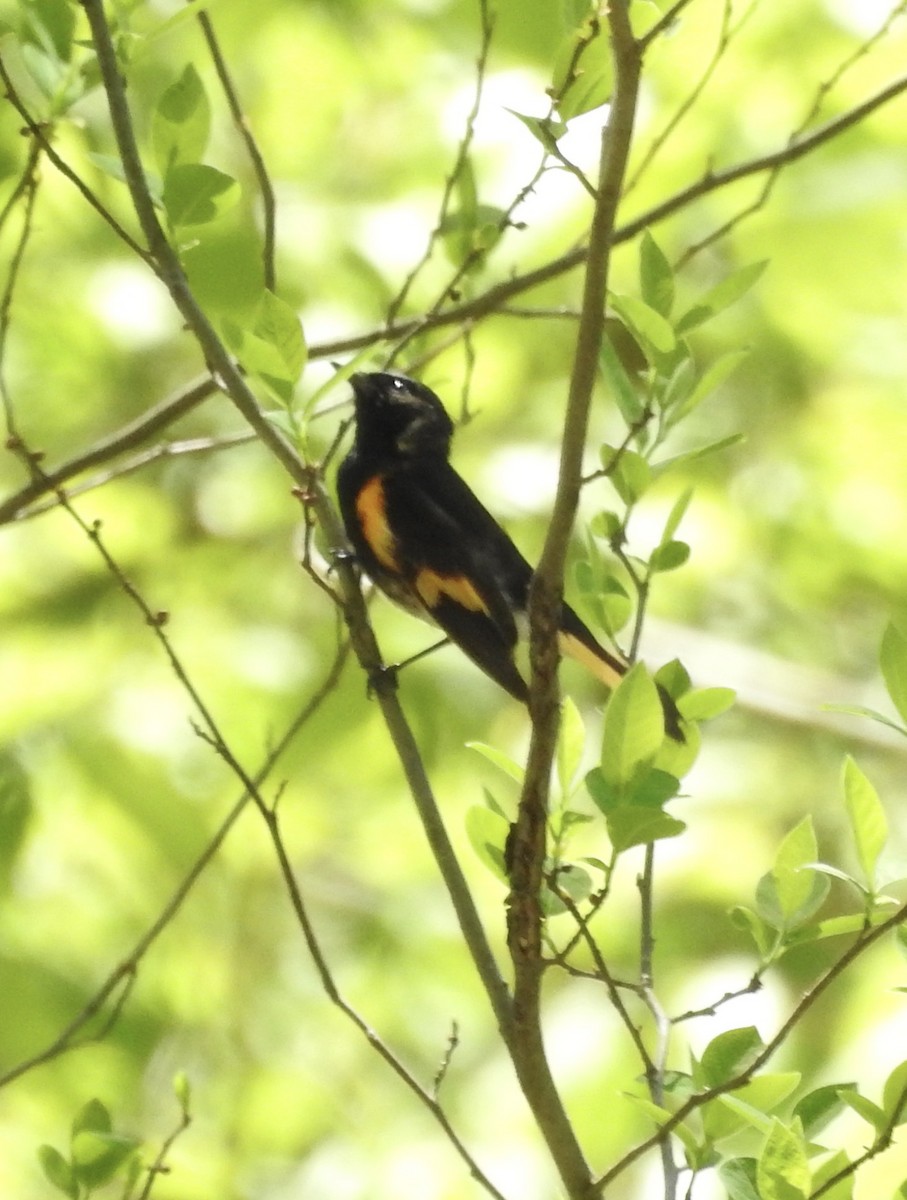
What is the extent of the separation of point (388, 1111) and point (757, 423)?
176 cm

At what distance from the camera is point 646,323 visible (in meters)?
1.27

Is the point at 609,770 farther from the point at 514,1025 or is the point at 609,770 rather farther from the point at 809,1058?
the point at 809,1058

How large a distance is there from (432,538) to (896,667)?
4.60ft

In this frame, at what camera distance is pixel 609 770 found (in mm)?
1119

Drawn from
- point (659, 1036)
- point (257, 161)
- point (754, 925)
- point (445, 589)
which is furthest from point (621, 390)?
point (445, 589)

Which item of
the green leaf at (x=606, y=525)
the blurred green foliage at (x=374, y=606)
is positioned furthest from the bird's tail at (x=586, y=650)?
the green leaf at (x=606, y=525)

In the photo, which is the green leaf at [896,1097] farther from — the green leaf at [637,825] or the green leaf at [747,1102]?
the green leaf at [637,825]

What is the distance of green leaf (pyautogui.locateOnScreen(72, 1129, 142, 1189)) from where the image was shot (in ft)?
4.37

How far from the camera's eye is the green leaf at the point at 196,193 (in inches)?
56.4

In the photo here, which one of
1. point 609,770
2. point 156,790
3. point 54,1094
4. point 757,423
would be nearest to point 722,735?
point 757,423

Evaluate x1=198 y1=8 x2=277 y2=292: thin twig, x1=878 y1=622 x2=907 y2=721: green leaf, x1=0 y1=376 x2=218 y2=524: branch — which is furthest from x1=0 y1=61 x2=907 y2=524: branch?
x1=878 y1=622 x2=907 y2=721: green leaf

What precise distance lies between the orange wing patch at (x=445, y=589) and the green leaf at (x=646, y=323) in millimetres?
1055

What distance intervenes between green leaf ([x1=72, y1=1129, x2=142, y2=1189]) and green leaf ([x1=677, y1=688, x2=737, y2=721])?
24.9 inches

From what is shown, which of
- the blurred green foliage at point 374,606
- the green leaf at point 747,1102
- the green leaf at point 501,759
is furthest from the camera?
the blurred green foliage at point 374,606
